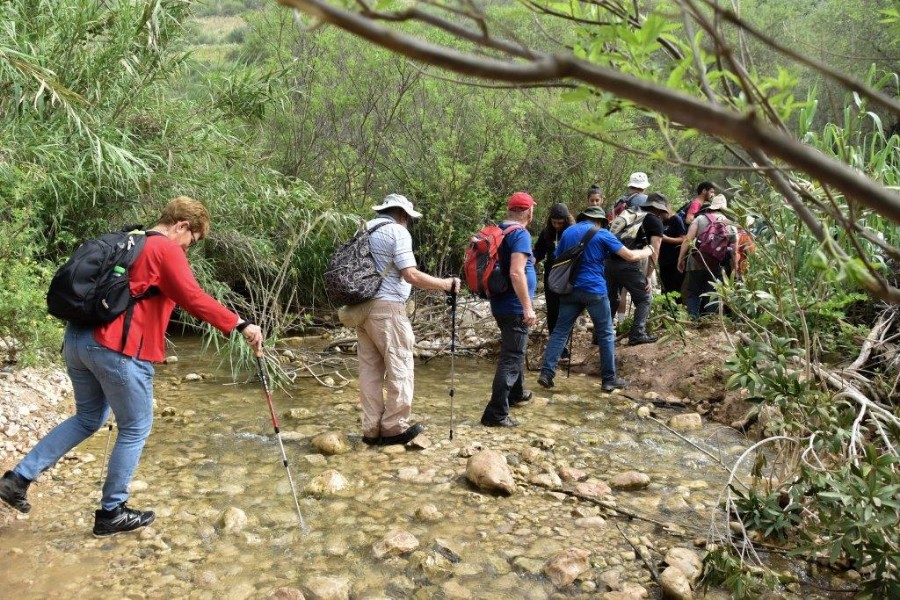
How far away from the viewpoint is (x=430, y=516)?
4.20 meters

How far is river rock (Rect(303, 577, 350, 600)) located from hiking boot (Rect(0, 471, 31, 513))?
174 cm

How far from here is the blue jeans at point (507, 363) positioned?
5.90 meters

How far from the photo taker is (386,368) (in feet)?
17.8

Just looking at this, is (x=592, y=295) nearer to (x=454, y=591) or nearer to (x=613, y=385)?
(x=613, y=385)

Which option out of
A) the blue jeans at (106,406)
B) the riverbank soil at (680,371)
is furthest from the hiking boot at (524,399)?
the blue jeans at (106,406)

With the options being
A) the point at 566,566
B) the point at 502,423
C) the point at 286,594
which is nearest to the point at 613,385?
the point at 502,423

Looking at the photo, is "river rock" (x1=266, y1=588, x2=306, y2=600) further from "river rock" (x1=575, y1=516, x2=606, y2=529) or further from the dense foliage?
the dense foliage

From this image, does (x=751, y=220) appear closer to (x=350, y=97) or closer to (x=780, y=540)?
(x=780, y=540)

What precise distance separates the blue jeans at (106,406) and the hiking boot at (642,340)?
5.67m

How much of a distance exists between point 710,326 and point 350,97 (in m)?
5.96

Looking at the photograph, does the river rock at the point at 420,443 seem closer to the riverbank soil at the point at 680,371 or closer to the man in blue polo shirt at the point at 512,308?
the man in blue polo shirt at the point at 512,308

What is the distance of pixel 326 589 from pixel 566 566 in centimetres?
118

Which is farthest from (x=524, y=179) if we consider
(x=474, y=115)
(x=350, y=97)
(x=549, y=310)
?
(x=549, y=310)

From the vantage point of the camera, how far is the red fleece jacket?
3.74m
